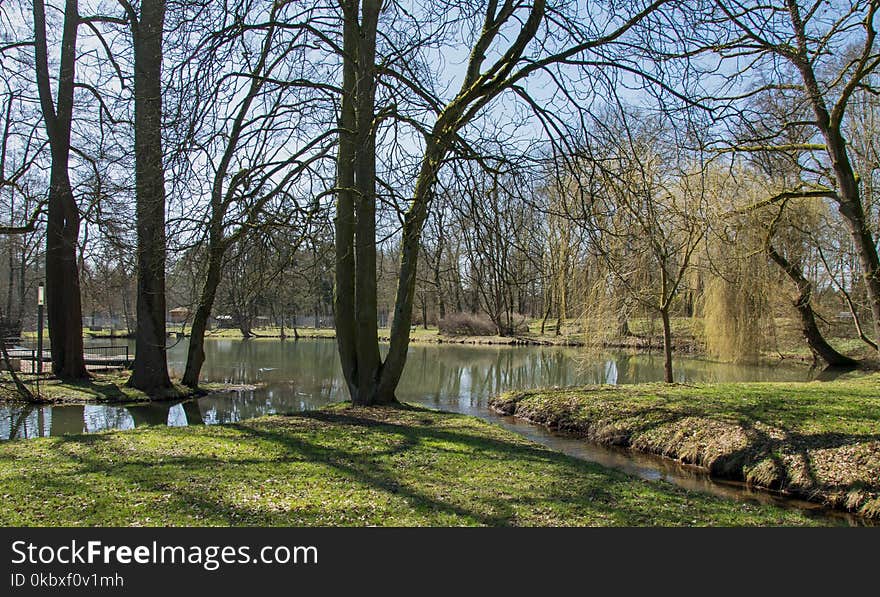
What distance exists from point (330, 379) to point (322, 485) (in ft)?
49.1

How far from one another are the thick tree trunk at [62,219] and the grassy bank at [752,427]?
10764 mm

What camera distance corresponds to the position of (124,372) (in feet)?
59.0

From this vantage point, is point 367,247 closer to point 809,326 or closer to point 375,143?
point 375,143

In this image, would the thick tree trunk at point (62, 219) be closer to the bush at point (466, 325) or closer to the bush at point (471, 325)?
the bush at point (471, 325)

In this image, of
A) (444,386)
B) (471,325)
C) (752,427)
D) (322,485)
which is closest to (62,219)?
(444,386)

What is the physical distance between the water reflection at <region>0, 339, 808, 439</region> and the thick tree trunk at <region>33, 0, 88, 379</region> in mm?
3279

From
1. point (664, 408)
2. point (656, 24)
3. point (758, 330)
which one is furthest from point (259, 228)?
point (758, 330)

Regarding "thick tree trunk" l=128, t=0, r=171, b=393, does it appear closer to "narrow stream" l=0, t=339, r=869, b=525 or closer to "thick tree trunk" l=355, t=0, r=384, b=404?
"narrow stream" l=0, t=339, r=869, b=525

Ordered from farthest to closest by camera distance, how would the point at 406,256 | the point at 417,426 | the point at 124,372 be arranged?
1. the point at 124,372
2. the point at 406,256
3. the point at 417,426

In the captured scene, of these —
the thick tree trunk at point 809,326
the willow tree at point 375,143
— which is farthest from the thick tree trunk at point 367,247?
the thick tree trunk at point 809,326

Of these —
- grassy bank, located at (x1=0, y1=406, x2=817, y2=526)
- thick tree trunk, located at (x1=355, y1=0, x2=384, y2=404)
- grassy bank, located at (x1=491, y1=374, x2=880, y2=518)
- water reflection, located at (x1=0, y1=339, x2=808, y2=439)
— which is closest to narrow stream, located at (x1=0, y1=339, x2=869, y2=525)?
water reflection, located at (x1=0, y1=339, x2=808, y2=439)

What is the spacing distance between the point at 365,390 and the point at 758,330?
Result: 13385 millimetres

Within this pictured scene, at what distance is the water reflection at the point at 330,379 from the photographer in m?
12.1
